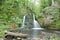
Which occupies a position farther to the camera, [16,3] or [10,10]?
[16,3]

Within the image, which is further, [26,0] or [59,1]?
[26,0]

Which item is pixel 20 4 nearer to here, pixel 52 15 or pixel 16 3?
pixel 16 3

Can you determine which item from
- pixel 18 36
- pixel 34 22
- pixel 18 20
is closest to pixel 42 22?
pixel 34 22

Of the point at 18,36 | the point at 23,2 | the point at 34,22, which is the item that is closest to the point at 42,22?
the point at 34,22

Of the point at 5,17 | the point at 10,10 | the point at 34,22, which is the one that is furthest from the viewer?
the point at 34,22

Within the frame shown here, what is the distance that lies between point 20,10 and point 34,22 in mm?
2540

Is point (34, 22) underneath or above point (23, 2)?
underneath

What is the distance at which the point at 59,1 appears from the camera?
20.6 metres

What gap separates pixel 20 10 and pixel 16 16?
6.22 feet

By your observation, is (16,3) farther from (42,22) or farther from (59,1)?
(59,1)

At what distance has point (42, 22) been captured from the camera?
21.0 m

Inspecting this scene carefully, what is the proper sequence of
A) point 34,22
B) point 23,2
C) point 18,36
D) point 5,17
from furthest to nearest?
1. point 23,2
2. point 34,22
3. point 5,17
4. point 18,36

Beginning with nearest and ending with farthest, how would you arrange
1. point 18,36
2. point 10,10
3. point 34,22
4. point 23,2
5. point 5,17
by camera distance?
point 18,36 < point 5,17 < point 10,10 < point 34,22 < point 23,2

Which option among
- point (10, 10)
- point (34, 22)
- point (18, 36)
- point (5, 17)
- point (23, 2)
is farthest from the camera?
point (23, 2)
